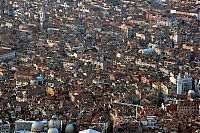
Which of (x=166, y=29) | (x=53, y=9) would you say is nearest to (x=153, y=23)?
(x=166, y=29)

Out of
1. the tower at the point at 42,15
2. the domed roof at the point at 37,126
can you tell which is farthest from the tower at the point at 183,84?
the tower at the point at 42,15

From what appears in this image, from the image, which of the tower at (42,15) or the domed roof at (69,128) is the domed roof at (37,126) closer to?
the domed roof at (69,128)

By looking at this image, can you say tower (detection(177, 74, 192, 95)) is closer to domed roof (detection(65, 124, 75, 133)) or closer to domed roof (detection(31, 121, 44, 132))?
domed roof (detection(65, 124, 75, 133))

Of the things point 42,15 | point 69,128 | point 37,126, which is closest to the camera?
point 37,126

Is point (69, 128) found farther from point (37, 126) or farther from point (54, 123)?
point (37, 126)

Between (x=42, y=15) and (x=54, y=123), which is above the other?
(x=54, y=123)

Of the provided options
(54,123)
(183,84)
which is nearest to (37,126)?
(54,123)

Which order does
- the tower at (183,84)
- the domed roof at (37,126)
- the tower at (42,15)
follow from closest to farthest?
the domed roof at (37,126) < the tower at (183,84) < the tower at (42,15)

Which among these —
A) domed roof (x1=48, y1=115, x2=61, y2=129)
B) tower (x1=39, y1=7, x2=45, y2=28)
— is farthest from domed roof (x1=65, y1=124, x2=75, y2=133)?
tower (x1=39, y1=7, x2=45, y2=28)

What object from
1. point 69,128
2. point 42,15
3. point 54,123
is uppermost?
point 54,123

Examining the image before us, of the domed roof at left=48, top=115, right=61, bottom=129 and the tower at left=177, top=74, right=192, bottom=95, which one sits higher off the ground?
the domed roof at left=48, top=115, right=61, bottom=129

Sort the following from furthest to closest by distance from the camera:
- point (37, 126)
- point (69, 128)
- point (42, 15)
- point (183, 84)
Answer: point (42, 15), point (183, 84), point (69, 128), point (37, 126)

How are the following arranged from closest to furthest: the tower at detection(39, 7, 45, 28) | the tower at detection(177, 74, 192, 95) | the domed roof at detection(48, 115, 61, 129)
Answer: the domed roof at detection(48, 115, 61, 129) < the tower at detection(177, 74, 192, 95) < the tower at detection(39, 7, 45, 28)

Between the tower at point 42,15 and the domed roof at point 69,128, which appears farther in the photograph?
the tower at point 42,15
